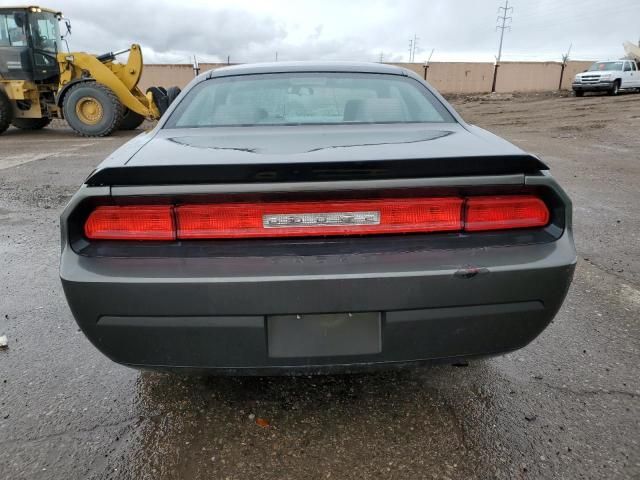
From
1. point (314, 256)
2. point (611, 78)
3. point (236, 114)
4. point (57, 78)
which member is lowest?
point (611, 78)

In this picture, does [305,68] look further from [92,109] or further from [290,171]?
[92,109]

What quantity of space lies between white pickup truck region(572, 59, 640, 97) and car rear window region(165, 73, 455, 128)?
2521cm

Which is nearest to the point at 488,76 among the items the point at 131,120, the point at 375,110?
the point at 131,120

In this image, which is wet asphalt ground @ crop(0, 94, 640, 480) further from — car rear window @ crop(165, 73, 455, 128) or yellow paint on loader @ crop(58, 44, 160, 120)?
yellow paint on loader @ crop(58, 44, 160, 120)

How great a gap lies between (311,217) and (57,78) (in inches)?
505

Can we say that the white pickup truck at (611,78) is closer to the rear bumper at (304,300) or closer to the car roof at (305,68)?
the car roof at (305,68)

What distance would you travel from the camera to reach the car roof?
287 centimetres

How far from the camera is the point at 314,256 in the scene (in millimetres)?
1599

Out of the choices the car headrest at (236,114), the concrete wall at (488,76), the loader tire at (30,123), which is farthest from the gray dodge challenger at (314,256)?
the concrete wall at (488,76)

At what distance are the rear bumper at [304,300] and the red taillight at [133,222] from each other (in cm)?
9

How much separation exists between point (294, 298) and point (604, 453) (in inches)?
51.5

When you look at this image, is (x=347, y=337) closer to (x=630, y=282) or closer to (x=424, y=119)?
(x=424, y=119)

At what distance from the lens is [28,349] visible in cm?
255

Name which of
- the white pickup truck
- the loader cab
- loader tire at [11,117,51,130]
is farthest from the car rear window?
the white pickup truck
